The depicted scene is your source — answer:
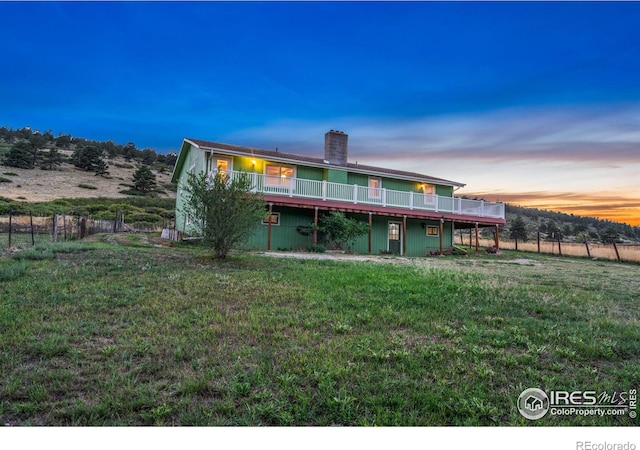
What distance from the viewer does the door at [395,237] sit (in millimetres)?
21875

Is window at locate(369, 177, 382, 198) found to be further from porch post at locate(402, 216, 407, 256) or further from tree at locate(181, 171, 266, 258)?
tree at locate(181, 171, 266, 258)

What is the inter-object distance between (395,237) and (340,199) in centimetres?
513

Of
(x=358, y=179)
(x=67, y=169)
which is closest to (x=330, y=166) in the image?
(x=358, y=179)

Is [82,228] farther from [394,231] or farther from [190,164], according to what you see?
[394,231]

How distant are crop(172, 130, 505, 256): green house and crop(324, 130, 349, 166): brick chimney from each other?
59 millimetres

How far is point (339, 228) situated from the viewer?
696 inches

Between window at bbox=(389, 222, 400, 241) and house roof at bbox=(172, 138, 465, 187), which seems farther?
window at bbox=(389, 222, 400, 241)

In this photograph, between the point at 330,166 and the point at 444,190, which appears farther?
the point at 444,190

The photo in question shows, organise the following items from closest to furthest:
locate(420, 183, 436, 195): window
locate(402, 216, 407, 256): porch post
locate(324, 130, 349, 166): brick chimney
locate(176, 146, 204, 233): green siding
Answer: locate(176, 146, 204, 233): green siding, locate(402, 216, 407, 256): porch post, locate(324, 130, 349, 166): brick chimney, locate(420, 183, 436, 195): window

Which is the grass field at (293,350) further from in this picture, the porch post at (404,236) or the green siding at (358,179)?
the green siding at (358,179)

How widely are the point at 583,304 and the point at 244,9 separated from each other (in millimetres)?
11602

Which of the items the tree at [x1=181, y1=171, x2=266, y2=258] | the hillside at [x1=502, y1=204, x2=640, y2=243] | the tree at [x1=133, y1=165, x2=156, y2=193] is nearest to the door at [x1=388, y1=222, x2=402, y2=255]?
the tree at [x1=181, y1=171, x2=266, y2=258]

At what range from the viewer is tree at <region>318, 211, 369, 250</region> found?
1759 centimetres

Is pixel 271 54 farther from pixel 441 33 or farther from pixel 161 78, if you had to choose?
pixel 161 78
